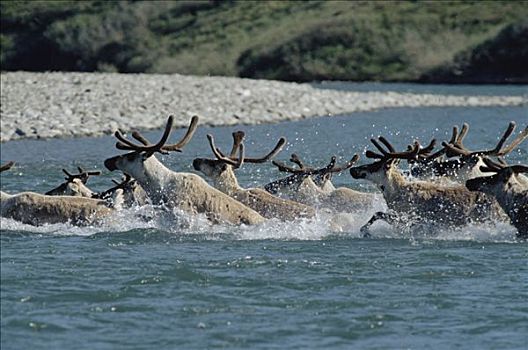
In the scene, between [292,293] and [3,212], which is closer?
[292,293]

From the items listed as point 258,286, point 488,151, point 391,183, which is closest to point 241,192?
point 391,183

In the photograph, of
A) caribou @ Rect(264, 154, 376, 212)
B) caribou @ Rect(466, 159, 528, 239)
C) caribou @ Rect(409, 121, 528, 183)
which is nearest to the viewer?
caribou @ Rect(466, 159, 528, 239)

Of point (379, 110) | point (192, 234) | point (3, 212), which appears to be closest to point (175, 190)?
point (192, 234)

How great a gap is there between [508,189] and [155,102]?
2076 cm

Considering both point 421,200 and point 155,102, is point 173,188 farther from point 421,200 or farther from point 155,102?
point 155,102

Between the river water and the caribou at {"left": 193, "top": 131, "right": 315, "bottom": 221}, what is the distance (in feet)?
1.22

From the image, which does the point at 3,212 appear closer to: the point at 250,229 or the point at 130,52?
the point at 250,229

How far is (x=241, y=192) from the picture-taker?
601 inches

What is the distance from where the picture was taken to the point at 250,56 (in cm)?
5672

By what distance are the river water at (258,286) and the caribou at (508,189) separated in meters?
0.23

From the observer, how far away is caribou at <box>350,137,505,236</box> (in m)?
14.5

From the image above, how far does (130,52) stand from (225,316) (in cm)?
5151

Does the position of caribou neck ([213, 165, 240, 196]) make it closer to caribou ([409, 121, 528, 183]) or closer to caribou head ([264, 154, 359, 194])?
caribou head ([264, 154, 359, 194])

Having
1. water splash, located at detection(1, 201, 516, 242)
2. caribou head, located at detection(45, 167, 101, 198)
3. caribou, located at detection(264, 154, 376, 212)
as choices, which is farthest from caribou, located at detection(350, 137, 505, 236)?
caribou head, located at detection(45, 167, 101, 198)
